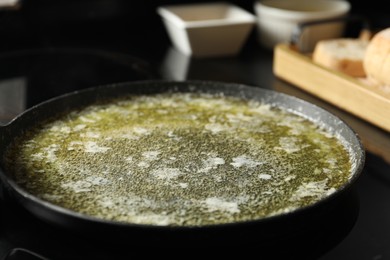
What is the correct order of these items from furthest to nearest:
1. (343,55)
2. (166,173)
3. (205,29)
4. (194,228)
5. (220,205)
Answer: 1. (205,29)
2. (343,55)
3. (166,173)
4. (220,205)
5. (194,228)

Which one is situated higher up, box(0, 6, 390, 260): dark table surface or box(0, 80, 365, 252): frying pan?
box(0, 80, 365, 252): frying pan

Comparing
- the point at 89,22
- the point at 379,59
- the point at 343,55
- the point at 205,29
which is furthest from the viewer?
the point at 89,22

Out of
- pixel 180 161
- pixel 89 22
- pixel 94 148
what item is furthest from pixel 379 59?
pixel 89 22

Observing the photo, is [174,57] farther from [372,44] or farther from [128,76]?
[372,44]

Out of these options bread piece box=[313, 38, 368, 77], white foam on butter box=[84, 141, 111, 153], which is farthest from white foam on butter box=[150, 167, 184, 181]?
bread piece box=[313, 38, 368, 77]

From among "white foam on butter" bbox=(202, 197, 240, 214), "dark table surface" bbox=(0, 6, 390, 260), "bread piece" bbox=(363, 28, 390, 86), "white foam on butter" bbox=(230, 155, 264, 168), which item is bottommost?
"dark table surface" bbox=(0, 6, 390, 260)

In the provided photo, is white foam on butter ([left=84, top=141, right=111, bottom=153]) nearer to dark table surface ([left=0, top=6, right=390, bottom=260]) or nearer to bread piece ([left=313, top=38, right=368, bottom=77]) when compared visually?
dark table surface ([left=0, top=6, right=390, bottom=260])

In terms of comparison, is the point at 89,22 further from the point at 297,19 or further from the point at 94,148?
the point at 94,148
